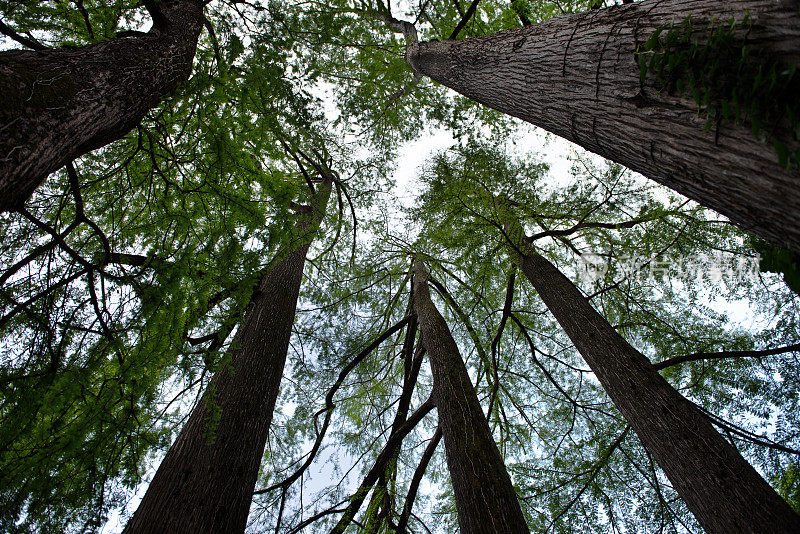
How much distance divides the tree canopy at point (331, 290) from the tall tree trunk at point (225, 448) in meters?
0.24

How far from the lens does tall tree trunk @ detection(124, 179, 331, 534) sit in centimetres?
177

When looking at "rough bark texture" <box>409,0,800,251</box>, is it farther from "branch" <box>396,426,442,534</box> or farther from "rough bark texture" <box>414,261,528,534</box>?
"branch" <box>396,426,442,534</box>

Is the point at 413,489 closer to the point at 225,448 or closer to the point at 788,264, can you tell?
the point at 225,448

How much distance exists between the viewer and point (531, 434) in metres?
5.54

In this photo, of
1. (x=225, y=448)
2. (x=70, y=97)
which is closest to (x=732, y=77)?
(x=70, y=97)

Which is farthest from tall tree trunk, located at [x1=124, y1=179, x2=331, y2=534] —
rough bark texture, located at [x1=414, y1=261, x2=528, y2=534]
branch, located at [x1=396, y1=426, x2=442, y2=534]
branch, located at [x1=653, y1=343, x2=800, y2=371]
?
→ branch, located at [x1=653, y1=343, x2=800, y2=371]

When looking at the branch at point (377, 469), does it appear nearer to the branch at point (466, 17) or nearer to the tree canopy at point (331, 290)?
the tree canopy at point (331, 290)

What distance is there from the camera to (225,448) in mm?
2145

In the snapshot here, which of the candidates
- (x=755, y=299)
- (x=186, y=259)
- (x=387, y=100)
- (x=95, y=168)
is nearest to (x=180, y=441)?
(x=186, y=259)

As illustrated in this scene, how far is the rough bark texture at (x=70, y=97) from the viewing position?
1.13 meters

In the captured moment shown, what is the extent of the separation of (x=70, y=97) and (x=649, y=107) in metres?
2.37

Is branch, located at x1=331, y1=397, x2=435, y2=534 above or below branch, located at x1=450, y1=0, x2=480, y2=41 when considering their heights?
below

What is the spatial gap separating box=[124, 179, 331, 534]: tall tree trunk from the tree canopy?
24 cm

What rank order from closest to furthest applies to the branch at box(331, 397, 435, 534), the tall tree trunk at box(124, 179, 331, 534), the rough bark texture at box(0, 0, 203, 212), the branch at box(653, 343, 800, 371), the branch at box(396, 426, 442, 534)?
the rough bark texture at box(0, 0, 203, 212) → the tall tree trunk at box(124, 179, 331, 534) → the branch at box(653, 343, 800, 371) → the branch at box(396, 426, 442, 534) → the branch at box(331, 397, 435, 534)
